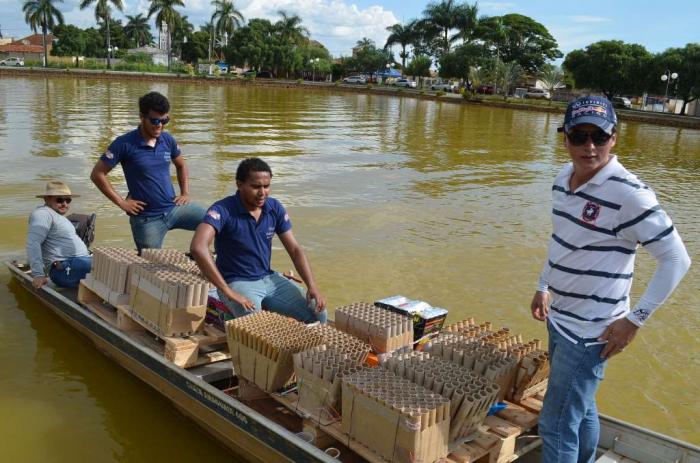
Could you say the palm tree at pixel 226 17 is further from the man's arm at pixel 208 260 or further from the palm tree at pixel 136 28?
the man's arm at pixel 208 260

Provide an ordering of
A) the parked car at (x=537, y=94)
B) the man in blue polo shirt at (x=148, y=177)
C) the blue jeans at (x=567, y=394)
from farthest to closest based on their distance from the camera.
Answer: the parked car at (x=537, y=94) → the man in blue polo shirt at (x=148, y=177) → the blue jeans at (x=567, y=394)

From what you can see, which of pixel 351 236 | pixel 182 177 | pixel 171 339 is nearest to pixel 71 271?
pixel 182 177

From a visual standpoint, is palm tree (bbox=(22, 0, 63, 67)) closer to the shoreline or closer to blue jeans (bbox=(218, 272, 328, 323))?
the shoreline

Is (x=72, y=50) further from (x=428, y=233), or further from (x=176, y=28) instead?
(x=428, y=233)

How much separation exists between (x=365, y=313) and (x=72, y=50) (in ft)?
340

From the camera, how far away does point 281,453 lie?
3.87 metres

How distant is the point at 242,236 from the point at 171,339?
1.03 m

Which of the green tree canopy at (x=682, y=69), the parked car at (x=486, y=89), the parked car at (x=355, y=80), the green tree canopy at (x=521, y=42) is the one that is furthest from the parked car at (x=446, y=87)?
the green tree canopy at (x=682, y=69)

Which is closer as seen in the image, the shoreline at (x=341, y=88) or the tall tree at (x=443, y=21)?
the shoreline at (x=341, y=88)

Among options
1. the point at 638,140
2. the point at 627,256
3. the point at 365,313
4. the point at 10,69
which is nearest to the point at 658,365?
the point at 365,313

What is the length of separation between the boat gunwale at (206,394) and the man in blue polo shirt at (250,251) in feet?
2.36

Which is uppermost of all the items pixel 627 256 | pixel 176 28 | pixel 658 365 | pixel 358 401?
pixel 176 28

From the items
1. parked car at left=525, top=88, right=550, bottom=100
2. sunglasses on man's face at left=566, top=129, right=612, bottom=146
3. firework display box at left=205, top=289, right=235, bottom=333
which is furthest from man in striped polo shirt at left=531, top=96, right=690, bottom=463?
parked car at left=525, top=88, right=550, bottom=100

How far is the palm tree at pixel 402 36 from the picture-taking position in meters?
96.5
